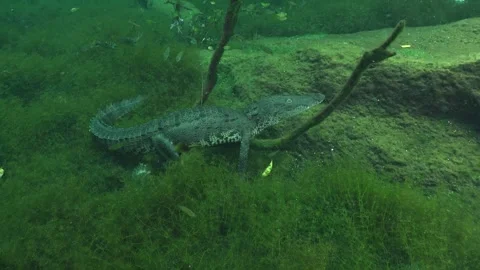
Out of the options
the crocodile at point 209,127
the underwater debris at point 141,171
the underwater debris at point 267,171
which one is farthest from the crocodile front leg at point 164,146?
the underwater debris at point 267,171

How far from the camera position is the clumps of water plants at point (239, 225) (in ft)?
13.3

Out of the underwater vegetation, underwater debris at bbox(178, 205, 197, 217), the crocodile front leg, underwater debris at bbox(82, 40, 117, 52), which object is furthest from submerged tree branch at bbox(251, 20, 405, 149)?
underwater debris at bbox(82, 40, 117, 52)

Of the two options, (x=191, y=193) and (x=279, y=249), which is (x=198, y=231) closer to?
(x=191, y=193)

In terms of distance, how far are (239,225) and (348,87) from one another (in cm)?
223

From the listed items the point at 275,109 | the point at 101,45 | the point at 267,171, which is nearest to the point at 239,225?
the point at 267,171

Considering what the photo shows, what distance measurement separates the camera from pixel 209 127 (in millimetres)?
5691

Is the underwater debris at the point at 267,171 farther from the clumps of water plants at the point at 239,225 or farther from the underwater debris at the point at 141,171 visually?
the underwater debris at the point at 141,171

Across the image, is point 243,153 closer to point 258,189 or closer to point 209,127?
point 209,127

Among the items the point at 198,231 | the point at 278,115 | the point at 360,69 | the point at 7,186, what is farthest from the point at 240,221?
the point at 7,186

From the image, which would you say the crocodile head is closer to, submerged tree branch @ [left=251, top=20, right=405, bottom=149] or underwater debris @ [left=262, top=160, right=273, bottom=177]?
submerged tree branch @ [left=251, top=20, right=405, bottom=149]

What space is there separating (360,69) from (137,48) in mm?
6784

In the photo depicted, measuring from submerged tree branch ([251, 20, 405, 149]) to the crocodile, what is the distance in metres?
0.36

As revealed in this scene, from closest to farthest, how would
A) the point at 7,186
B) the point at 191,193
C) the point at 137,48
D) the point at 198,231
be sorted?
the point at 198,231
the point at 191,193
the point at 7,186
the point at 137,48

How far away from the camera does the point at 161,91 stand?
780 centimetres
